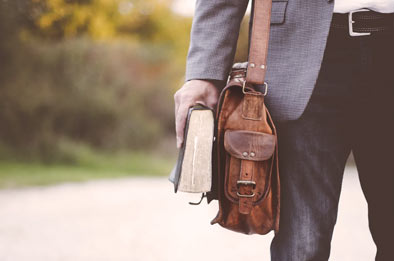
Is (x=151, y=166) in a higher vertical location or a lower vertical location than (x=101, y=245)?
lower

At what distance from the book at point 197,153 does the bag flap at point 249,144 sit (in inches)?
2.3

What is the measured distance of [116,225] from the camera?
247 inches

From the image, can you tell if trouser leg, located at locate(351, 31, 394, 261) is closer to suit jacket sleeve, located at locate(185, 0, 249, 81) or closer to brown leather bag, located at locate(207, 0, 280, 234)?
brown leather bag, located at locate(207, 0, 280, 234)

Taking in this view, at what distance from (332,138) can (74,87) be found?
13.2 metres

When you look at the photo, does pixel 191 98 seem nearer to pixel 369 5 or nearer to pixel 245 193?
pixel 245 193

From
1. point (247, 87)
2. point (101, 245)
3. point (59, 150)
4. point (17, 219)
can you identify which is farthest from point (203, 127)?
point (59, 150)

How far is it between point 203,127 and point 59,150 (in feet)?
38.5

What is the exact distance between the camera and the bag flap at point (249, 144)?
1830 millimetres

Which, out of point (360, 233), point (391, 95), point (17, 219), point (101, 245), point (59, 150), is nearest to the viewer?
point (391, 95)

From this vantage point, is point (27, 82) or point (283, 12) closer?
point (283, 12)

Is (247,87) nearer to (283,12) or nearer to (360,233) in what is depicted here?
(283,12)

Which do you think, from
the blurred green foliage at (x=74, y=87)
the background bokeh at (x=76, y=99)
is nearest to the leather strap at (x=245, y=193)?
the background bokeh at (x=76, y=99)

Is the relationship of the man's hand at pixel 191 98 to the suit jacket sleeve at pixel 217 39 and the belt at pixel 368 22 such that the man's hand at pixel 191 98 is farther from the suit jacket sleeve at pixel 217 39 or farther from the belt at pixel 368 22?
the belt at pixel 368 22

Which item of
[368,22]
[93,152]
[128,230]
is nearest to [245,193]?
[368,22]
